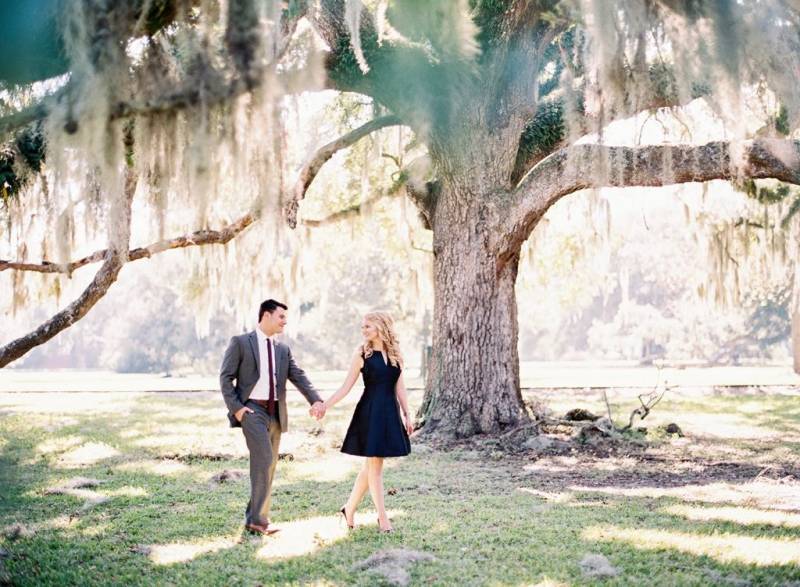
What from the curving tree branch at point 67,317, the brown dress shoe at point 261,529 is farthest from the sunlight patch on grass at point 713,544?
the curving tree branch at point 67,317

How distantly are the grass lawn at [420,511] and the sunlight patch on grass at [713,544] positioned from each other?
0.05ft

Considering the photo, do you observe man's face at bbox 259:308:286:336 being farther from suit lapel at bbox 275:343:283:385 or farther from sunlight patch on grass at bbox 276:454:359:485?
sunlight patch on grass at bbox 276:454:359:485

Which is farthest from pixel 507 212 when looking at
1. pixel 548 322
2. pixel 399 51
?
pixel 548 322

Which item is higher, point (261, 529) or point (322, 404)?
point (322, 404)

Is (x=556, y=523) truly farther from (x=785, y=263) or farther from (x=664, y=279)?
(x=664, y=279)

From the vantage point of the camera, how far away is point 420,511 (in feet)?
21.2

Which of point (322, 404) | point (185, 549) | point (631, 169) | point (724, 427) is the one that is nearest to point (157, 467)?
point (185, 549)

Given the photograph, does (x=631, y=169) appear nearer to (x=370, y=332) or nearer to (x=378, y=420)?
(x=370, y=332)

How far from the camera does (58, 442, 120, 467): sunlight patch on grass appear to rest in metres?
9.65

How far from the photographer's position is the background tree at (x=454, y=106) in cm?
502

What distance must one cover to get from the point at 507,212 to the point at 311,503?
4.90 m

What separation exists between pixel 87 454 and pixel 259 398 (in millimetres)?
Result: 5554

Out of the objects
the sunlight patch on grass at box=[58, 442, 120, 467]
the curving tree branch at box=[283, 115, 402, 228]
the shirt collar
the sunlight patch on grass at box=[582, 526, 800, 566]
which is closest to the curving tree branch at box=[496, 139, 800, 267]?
the curving tree branch at box=[283, 115, 402, 228]

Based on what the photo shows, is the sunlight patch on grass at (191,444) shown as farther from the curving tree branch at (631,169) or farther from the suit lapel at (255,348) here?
the suit lapel at (255,348)
